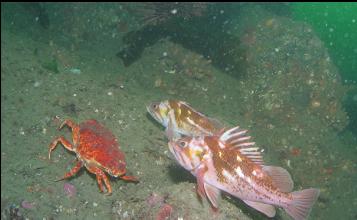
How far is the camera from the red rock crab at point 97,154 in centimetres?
550

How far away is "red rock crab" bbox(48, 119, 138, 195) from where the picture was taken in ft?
18.1

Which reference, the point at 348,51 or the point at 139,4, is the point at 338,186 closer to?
the point at 139,4

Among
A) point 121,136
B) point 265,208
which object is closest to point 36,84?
point 121,136

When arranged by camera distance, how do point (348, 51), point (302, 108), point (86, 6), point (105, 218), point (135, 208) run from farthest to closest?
point (348, 51) → point (86, 6) → point (302, 108) → point (105, 218) → point (135, 208)

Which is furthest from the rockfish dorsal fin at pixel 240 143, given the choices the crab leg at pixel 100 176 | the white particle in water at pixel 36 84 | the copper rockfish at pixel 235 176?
the white particle in water at pixel 36 84

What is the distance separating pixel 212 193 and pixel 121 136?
3328 mm

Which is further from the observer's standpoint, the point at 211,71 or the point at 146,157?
the point at 211,71

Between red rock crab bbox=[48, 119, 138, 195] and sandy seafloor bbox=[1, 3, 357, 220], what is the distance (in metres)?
0.37

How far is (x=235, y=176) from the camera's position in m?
4.11

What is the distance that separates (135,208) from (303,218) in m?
2.39

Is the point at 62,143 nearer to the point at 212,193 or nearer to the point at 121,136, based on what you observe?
the point at 121,136

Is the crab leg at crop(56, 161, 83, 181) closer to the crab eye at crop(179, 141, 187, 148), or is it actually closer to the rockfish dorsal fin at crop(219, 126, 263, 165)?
the crab eye at crop(179, 141, 187, 148)

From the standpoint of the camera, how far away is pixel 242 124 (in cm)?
891

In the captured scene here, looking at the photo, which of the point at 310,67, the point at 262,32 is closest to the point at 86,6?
the point at 262,32
